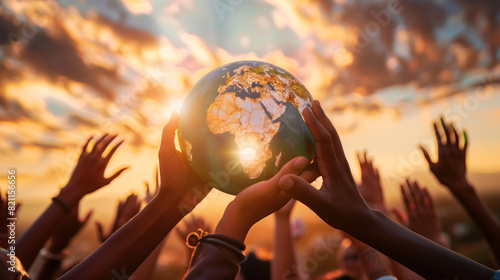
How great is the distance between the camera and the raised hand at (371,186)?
11.5ft

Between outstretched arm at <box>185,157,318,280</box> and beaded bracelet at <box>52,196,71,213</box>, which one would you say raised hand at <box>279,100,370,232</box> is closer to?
outstretched arm at <box>185,157,318,280</box>

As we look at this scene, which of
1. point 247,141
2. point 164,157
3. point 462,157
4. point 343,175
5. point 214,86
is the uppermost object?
point 462,157

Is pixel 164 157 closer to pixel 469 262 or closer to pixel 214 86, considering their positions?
pixel 214 86

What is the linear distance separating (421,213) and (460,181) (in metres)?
0.51

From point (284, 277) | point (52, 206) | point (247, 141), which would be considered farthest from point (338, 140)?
point (52, 206)

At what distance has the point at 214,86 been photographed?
262 centimetres

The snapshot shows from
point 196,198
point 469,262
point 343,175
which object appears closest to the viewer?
point 469,262

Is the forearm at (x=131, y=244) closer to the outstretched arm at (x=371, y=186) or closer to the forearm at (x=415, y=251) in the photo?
the forearm at (x=415, y=251)

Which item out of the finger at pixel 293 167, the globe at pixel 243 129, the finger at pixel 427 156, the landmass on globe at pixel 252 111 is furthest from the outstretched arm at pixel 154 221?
the finger at pixel 427 156

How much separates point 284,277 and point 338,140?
1.92 meters

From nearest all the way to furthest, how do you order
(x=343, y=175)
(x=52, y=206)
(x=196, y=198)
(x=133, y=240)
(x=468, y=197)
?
(x=343, y=175) → (x=133, y=240) → (x=196, y=198) → (x=52, y=206) → (x=468, y=197)

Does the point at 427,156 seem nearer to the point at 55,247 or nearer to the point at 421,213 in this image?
the point at 421,213

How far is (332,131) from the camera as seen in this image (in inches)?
73.3

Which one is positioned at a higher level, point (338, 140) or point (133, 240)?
point (338, 140)
